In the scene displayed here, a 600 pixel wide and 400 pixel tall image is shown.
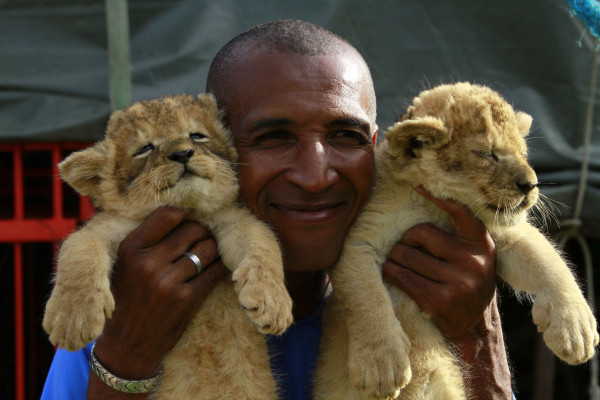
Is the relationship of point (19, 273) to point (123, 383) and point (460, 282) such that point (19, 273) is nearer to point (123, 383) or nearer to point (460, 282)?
point (123, 383)

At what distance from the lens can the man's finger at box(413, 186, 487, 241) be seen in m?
3.00

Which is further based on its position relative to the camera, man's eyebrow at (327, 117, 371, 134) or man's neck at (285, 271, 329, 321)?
man's neck at (285, 271, 329, 321)

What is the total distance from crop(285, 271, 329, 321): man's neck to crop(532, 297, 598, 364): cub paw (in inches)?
43.3

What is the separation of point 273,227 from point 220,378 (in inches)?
28.8

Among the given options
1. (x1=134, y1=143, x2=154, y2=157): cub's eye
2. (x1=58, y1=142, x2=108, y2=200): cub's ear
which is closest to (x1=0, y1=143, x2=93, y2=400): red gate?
(x1=58, y1=142, x2=108, y2=200): cub's ear

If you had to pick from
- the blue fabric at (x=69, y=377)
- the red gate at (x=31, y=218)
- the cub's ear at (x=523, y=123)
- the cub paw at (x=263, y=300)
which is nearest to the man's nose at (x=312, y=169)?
the cub paw at (x=263, y=300)

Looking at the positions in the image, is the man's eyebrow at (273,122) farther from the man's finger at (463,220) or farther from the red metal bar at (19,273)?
the red metal bar at (19,273)

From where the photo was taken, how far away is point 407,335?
9.67 ft

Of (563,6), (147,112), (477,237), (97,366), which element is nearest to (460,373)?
(477,237)

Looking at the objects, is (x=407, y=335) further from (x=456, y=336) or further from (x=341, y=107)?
(x=341, y=107)

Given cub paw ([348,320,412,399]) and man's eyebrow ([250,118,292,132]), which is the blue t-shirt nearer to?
cub paw ([348,320,412,399])

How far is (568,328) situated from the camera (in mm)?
2768

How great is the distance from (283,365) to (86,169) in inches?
52.9

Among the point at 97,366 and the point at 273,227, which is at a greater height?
the point at 273,227
